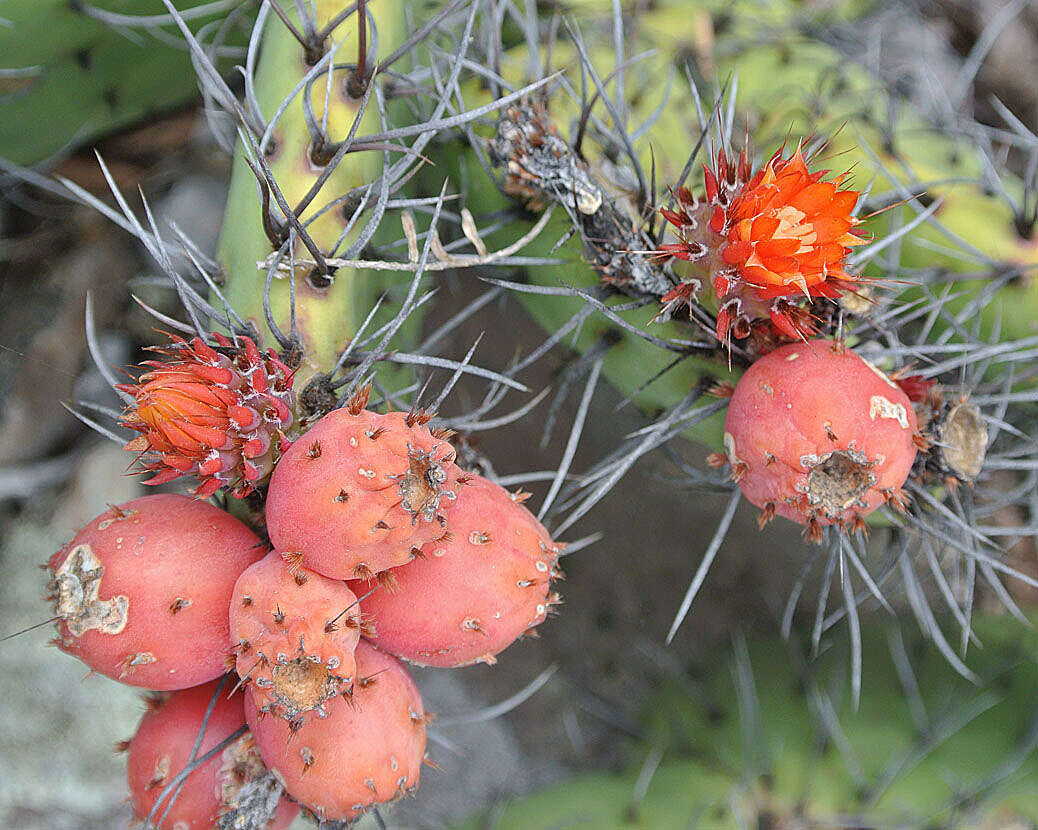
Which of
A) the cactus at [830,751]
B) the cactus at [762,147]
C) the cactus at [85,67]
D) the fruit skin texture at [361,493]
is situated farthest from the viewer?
the cactus at [830,751]

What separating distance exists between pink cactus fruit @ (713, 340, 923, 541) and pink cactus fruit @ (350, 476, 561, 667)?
0.23 meters

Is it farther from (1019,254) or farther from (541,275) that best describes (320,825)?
(1019,254)

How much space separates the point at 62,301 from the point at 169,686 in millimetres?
1193

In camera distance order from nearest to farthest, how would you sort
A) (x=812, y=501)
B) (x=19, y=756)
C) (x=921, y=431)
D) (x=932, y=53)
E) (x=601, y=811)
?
(x=812, y=501) → (x=921, y=431) → (x=601, y=811) → (x=19, y=756) → (x=932, y=53)

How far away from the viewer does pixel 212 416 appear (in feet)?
2.51

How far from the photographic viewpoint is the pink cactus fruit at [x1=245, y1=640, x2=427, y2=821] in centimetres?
77

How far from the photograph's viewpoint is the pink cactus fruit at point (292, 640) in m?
0.73

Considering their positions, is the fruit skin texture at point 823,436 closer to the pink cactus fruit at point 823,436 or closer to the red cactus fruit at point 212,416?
the pink cactus fruit at point 823,436

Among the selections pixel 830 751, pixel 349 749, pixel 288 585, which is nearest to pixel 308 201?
pixel 288 585

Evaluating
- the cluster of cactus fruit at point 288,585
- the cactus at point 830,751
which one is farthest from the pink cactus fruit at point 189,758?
the cactus at point 830,751

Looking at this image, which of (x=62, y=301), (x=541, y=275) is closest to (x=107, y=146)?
(x=62, y=301)

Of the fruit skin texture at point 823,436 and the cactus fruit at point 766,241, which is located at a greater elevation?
the cactus fruit at point 766,241

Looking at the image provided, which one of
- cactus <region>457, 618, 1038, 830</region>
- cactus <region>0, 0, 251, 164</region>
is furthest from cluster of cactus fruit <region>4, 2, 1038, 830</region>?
cactus <region>457, 618, 1038, 830</region>

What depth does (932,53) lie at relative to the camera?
7.29 feet
